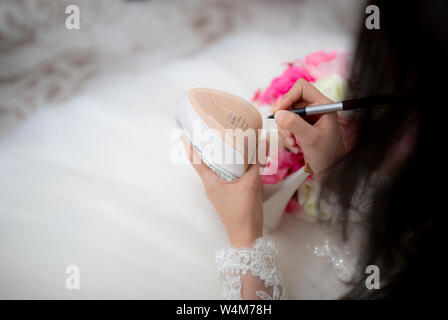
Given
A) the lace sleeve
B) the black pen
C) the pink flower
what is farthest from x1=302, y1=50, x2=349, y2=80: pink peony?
the lace sleeve

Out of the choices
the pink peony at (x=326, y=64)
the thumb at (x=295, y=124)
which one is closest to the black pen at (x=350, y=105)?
the thumb at (x=295, y=124)

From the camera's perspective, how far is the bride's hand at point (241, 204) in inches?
17.8

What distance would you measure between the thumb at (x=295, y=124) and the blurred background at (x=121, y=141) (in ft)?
0.46

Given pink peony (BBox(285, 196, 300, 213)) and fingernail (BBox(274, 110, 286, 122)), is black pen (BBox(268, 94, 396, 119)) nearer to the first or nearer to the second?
fingernail (BBox(274, 110, 286, 122))

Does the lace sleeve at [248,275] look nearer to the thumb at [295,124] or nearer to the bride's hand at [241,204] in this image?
the bride's hand at [241,204]

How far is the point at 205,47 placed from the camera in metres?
0.82

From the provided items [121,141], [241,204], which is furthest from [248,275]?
[121,141]

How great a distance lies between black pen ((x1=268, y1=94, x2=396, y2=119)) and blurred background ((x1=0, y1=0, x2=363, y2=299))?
0.11 metres

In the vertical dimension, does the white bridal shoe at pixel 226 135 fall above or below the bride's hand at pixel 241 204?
above

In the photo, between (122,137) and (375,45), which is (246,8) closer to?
(122,137)

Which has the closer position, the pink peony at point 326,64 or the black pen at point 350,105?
the black pen at point 350,105
